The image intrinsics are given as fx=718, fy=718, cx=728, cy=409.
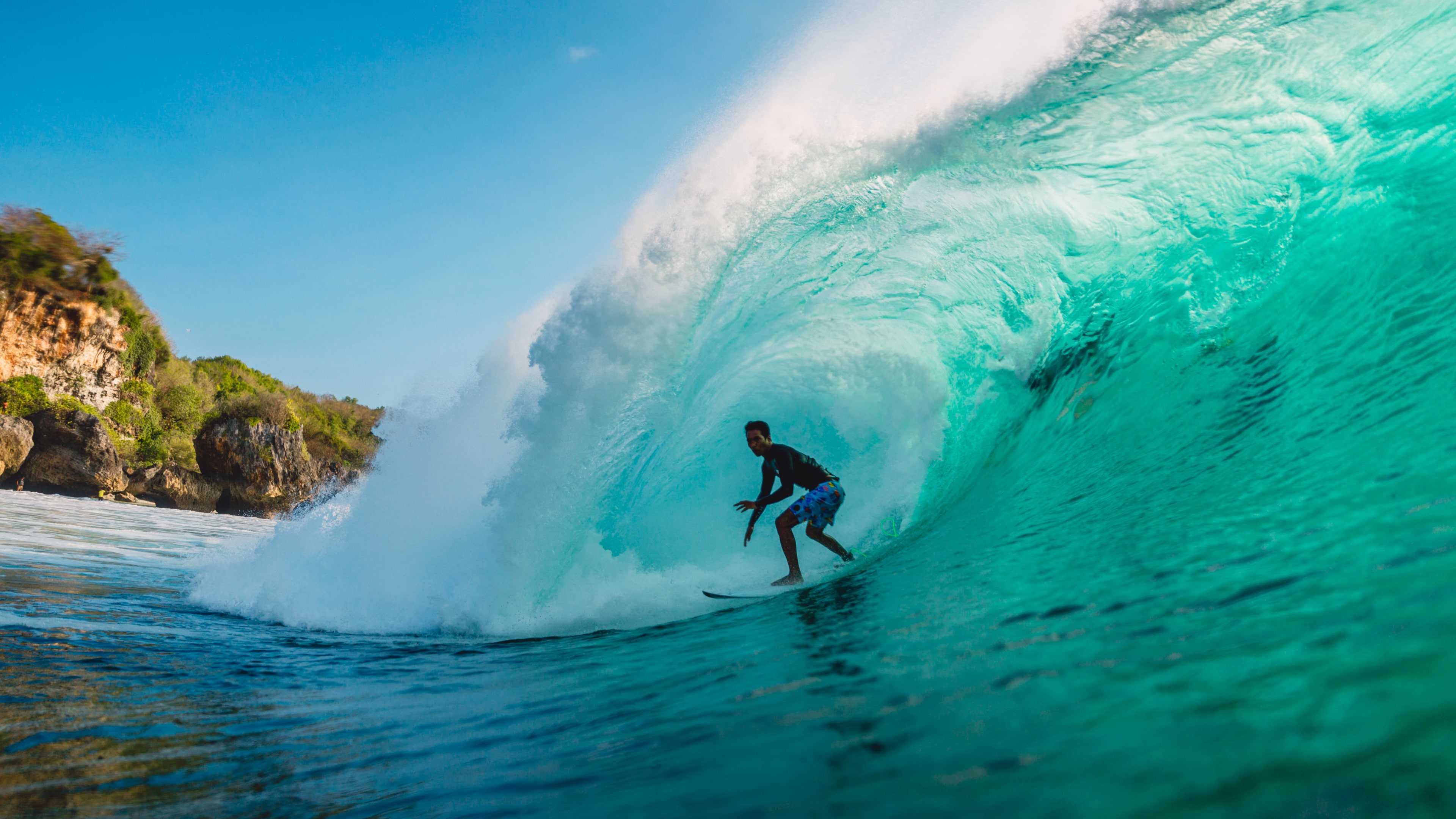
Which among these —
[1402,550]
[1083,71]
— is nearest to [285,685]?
[1402,550]

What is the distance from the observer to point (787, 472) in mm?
6254

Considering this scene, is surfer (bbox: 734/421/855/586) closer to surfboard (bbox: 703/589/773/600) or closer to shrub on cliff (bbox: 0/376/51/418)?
surfboard (bbox: 703/589/773/600)

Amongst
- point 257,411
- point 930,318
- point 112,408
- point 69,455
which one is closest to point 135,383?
point 112,408

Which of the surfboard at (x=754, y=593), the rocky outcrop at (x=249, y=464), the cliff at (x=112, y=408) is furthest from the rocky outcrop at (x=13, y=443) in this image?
the surfboard at (x=754, y=593)

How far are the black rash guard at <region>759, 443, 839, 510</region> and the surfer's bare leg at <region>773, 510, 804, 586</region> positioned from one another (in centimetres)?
19

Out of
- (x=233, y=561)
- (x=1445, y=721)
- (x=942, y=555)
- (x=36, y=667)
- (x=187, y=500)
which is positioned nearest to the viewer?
(x=1445, y=721)

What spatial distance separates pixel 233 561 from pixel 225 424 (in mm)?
33727

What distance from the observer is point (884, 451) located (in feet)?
26.5

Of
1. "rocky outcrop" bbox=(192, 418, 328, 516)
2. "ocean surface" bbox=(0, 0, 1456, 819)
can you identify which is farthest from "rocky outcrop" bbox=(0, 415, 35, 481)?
"ocean surface" bbox=(0, 0, 1456, 819)

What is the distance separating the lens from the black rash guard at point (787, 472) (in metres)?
6.25

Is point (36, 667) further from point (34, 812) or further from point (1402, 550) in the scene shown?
point (1402, 550)

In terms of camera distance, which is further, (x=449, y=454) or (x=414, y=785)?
(x=449, y=454)

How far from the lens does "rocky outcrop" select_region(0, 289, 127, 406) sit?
30.3 m

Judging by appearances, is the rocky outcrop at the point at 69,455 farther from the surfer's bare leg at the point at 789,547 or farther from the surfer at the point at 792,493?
the surfer's bare leg at the point at 789,547
